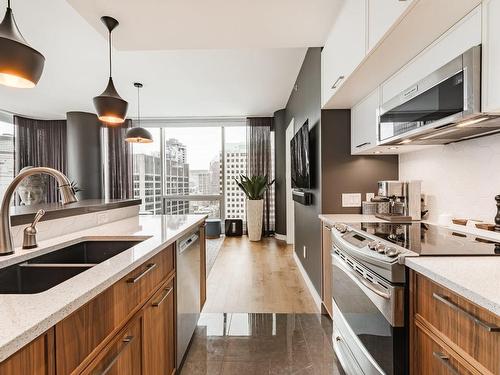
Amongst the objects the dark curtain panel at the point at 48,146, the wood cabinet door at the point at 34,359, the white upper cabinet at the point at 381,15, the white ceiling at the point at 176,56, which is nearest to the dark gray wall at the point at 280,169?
the white ceiling at the point at 176,56

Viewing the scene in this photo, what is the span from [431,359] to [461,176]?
1247mm

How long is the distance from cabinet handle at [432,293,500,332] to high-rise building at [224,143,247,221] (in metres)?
5.64

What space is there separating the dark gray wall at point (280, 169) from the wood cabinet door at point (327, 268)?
3.34 metres

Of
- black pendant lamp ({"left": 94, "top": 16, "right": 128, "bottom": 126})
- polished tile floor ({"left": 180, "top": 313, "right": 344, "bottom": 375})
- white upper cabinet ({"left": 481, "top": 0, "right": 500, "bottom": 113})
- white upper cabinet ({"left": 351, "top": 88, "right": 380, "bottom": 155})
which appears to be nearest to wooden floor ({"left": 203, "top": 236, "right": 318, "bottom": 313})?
polished tile floor ({"left": 180, "top": 313, "right": 344, "bottom": 375})

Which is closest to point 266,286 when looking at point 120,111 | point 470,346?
point 120,111

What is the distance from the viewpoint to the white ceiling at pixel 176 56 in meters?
1.96

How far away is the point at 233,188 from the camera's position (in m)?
6.54

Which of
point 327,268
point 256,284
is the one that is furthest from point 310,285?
point 327,268

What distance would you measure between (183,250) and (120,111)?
4.02ft

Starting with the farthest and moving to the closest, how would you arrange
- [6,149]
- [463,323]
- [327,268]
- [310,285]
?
[6,149]
[310,285]
[327,268]
[463,323]

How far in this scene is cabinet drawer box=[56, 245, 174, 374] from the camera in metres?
0.69

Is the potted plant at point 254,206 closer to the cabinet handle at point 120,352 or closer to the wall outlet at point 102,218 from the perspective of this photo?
the wall outlet at point 102,218

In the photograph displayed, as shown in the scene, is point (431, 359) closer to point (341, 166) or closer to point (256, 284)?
point (341, 166)

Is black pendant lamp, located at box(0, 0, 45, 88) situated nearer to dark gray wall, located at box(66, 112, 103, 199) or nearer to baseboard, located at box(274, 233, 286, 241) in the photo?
baseboard, located at box(274, 233, 286, 241)
